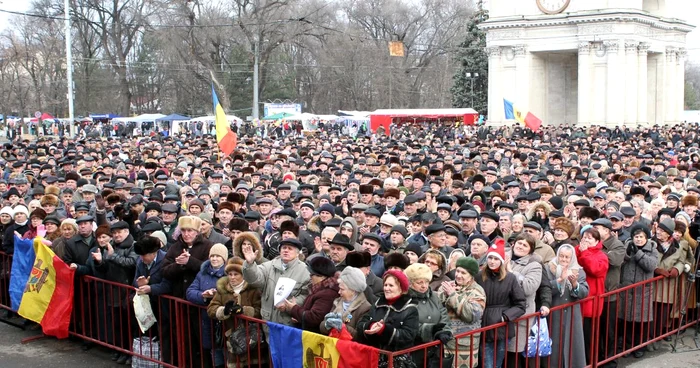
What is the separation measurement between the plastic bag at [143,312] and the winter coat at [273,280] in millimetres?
1768

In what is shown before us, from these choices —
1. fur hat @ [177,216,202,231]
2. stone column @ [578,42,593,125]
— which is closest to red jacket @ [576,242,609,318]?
fur hat @ [177,216,202,231]

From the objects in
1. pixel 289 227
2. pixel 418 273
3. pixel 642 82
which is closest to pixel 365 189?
pixel 289 227

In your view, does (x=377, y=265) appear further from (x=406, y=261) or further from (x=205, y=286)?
(x=205, y=286)

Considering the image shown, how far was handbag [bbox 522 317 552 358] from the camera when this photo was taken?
26.6 feet

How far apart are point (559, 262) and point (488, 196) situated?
6.70 metres

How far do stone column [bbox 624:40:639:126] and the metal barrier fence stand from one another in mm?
43515

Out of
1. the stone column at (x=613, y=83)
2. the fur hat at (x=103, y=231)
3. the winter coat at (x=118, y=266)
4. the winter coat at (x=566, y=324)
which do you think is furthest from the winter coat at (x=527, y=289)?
the stone column at (x=613, y=83)

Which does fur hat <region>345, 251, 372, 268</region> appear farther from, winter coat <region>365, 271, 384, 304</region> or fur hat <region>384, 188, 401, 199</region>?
fur hat <region>384, 188, 401, 199</region>

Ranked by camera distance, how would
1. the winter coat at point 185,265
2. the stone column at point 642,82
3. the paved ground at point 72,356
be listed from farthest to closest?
the stone column at point 642,82
the paved ground at point 72,356
the winter coat at point 185,265

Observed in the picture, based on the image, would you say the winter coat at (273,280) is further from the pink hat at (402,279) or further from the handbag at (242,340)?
the pink hat at (402,279)

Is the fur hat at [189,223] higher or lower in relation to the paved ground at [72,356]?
higher

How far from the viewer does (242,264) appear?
26.4 ft

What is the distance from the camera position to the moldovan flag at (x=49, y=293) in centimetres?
1034

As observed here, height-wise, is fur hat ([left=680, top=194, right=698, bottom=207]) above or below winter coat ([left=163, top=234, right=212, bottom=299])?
above
